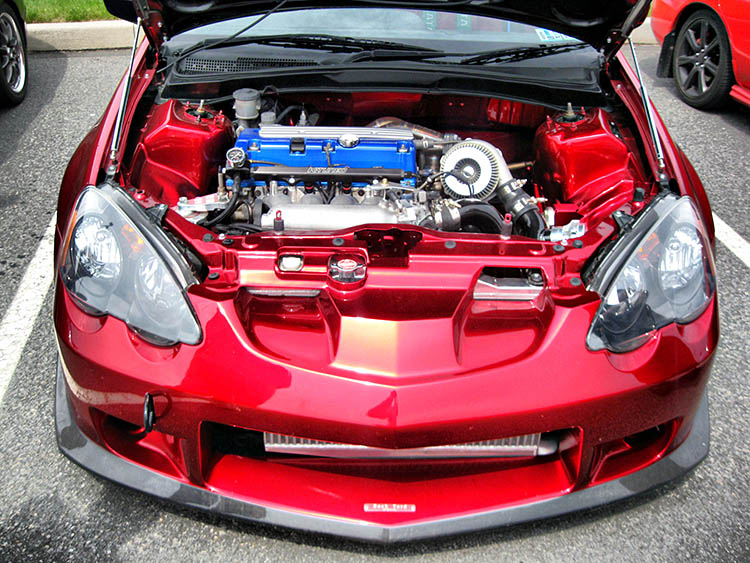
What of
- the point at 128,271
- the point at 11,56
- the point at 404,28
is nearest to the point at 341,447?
the point at 128,271

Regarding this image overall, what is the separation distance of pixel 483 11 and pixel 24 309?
2238 millimetres

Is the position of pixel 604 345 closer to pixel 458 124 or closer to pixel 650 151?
pixel 650 151

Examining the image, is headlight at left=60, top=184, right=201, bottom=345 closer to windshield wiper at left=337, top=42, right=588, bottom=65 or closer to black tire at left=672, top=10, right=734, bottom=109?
windshield wiper at left=337, top=42, right=588, bottom=65

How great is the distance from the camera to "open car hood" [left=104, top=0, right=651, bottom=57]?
2418 millimetres

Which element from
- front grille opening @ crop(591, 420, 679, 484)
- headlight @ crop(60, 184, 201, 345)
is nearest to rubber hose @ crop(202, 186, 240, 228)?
headlight @ crop(60, 184, 201, 345)

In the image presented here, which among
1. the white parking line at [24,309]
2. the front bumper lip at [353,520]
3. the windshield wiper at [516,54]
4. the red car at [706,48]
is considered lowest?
the white parking line at [24,309]

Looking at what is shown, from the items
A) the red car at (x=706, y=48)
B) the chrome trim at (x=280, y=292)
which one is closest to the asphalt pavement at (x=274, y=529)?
the chrome trim at (x=280, y=292)

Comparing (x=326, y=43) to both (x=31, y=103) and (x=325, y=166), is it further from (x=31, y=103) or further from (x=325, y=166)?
(x=31, y=103)

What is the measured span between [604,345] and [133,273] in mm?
1208

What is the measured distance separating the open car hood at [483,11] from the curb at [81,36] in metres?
3.73

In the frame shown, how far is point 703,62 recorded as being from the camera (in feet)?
16.6

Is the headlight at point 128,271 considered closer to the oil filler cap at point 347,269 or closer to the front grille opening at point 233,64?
the oil filler cap at point 347,269

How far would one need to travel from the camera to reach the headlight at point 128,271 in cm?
168

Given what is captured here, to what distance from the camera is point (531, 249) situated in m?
1.88
